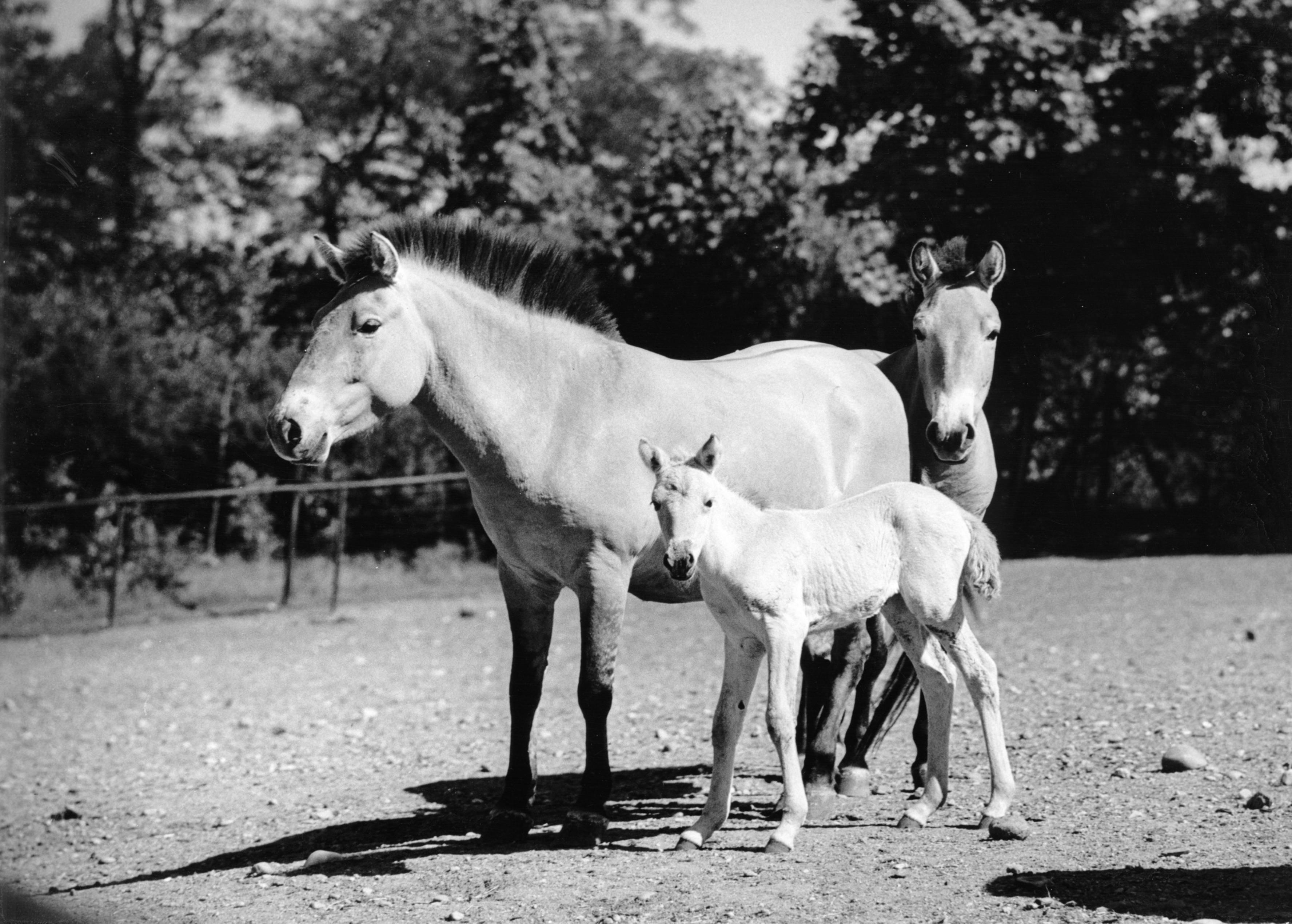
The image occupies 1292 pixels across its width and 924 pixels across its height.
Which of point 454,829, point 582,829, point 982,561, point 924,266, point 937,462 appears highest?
point 924,266

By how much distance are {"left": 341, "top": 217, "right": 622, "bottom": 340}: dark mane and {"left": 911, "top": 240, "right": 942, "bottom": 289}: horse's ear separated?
126 centimetres

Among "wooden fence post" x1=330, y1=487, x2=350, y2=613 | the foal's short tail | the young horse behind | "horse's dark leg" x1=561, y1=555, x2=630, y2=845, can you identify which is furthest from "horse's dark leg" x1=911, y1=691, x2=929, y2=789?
"wooden fence post" x1=330, y1=487, x2=350, y2=613

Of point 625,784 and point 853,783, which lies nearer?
point 853,783

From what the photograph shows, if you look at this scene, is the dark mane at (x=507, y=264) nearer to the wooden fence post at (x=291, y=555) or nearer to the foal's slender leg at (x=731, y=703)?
the foal's slender leg at (x=731, y=703)

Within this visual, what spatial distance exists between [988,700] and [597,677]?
1.45 m

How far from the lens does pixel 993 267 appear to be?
16.2 ft

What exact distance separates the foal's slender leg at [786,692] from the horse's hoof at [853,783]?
1.27 m

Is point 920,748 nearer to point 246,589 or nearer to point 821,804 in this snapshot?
point 821,804

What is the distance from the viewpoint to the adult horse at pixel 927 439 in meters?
4.79

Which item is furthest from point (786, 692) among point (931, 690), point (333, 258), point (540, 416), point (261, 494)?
point (261, 494)

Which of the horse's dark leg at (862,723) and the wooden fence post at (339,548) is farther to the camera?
the wooden fence post at (339,548)

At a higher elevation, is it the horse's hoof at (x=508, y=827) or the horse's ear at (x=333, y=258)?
the horse's ear at (x=333, y=258)

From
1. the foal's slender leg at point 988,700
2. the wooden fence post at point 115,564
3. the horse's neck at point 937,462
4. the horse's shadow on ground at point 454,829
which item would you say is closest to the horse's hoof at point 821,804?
the horse's shadow on ground at point 454,829

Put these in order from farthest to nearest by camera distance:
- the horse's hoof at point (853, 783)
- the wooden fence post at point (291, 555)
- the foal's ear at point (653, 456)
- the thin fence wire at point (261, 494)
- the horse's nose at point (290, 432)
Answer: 1. the wooden fence post at point (291, 555)
2. the thin fence wire at point (261, 494)
3. the horse's hoof at point (853, 783)
4. the horse's nose at point (290, 432)
5. the foal's ear at point (653, 456)
